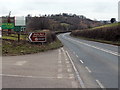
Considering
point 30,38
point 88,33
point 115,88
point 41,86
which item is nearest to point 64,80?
point 41,86

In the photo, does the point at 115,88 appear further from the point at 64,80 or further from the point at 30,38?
the point at 30,38

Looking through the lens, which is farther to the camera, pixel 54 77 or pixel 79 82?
pixel 54 77

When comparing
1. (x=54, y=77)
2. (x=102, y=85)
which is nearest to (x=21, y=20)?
(x=54, y=77)

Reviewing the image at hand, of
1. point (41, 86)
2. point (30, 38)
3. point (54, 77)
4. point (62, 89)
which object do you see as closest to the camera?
point (62, 89)

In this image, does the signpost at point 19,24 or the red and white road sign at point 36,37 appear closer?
the signpost at point 19,24

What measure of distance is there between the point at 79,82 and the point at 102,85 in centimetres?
99

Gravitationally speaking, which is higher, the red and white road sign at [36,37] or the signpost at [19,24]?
the signpost at [19,24]

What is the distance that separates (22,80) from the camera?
938 cm

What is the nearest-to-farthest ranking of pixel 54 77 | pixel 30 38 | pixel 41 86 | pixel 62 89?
pixel 62 89
pixel 41 86
pixel 54 77
pixel 30 38

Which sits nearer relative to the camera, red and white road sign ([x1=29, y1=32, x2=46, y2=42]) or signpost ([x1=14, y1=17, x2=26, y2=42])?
signpost ([x1=14, y1=17, x2=26, y2=42])

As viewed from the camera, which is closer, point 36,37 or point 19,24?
point 19,24

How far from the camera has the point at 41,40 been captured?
28578 mm

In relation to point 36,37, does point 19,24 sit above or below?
above

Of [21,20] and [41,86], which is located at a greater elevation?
[21,20]
